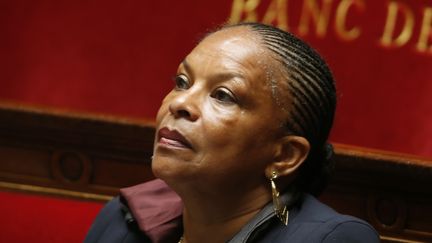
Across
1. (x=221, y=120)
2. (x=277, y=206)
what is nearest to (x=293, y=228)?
(x=277, y=206)

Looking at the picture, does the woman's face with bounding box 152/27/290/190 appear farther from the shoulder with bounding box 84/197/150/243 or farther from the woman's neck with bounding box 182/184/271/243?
the shoulder with bounding box 84/197/150/243

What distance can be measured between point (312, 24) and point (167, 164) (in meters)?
0.69

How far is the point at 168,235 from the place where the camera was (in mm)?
999

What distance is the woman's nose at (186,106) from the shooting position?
84cm

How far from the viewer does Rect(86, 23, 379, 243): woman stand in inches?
33.1

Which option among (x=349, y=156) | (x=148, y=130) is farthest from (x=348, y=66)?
(x=148, y=130)

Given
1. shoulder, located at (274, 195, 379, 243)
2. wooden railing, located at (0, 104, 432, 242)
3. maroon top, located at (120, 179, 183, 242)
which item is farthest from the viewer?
wooden railing, located at (0, 104, 432, 242)

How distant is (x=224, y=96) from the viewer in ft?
2.82

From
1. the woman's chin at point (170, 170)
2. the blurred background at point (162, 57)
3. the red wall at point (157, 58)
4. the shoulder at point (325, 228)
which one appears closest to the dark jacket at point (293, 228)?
the shoulder at point (325, 228)

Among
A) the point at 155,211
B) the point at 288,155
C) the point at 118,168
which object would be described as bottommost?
the point at 118,168

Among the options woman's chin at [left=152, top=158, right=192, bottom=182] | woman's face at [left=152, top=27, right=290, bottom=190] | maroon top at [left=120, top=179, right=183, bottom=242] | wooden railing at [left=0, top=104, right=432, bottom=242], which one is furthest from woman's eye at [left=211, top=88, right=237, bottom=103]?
wooden railing at [left=0, top=104, right=432, bottom=242]

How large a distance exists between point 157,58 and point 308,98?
62 cm

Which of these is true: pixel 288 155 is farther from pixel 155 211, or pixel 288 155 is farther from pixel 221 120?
pixel 155 211

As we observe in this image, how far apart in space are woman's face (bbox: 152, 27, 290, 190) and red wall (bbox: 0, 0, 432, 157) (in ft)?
1.79
